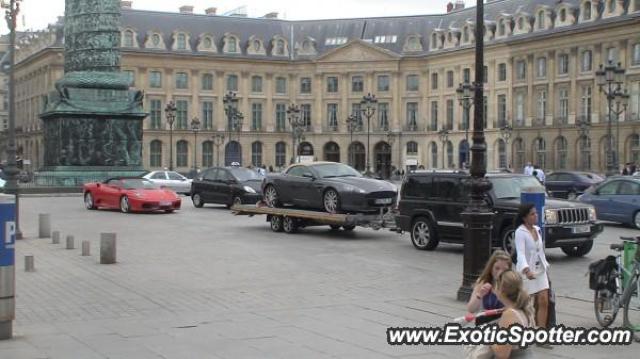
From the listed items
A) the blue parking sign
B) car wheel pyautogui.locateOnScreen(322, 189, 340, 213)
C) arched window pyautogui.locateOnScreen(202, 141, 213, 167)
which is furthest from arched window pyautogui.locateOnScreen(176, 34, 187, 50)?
the blue parking sign

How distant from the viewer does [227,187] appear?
3244 centimetres

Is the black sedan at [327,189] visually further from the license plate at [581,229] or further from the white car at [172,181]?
the white car at [172,181]

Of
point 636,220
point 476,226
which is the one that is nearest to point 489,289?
point 476,226

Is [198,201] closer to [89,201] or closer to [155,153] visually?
[89,201]

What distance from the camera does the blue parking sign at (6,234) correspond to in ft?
30.3

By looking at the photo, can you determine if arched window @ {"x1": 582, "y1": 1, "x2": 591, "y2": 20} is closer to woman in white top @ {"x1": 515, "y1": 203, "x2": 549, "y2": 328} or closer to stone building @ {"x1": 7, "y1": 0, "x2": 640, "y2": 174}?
stone building @ {"x1": 7, "y1": 0, "x2": 640, "y2": 174}

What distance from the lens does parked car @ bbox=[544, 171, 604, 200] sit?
125ft

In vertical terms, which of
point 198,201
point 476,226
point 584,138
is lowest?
point 198,201

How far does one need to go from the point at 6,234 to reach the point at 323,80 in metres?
90.6

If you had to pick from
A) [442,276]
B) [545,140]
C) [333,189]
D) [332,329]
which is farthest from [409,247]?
[545,140]

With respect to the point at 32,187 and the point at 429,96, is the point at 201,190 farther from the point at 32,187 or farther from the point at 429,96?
the point at 429,96

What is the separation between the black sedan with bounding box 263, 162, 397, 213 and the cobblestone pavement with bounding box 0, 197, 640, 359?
37.7 inches

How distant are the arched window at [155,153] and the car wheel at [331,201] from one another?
7444cm

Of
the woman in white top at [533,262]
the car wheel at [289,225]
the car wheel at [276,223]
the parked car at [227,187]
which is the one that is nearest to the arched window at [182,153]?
the parked car at [227,187]
